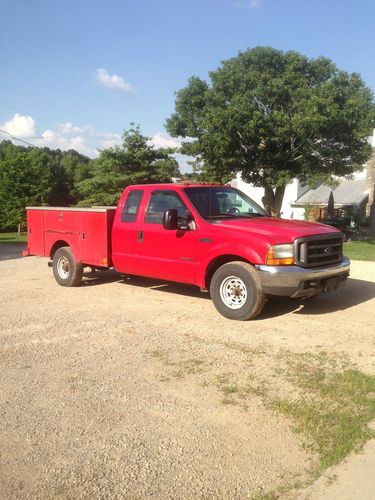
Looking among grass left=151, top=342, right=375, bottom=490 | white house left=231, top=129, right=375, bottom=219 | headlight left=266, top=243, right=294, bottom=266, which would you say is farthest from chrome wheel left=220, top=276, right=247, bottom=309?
white house left=231, top=129, right=375, bottom=219

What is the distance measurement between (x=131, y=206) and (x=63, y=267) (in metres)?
2.16

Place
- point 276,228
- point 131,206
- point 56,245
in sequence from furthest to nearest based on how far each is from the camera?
point 56,245 < point 131,206 < point 276,228

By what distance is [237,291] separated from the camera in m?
6.61

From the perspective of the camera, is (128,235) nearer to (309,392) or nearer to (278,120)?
(309,392)

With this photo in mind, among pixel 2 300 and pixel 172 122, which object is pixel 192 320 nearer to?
pixel 2 300

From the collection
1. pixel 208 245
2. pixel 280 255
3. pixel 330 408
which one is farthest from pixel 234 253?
pixel 330 408

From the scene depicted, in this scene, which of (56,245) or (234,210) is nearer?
(234,210)

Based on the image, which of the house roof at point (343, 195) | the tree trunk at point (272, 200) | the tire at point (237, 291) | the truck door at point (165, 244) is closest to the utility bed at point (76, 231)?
the truck door at point (165, 244)

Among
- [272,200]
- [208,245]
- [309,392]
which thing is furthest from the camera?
[272,200]

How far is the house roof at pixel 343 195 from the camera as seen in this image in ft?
123

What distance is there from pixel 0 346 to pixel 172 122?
1932cm

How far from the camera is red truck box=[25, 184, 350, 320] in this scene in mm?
6277

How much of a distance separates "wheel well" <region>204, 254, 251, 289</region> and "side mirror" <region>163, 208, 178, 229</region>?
2.64ft

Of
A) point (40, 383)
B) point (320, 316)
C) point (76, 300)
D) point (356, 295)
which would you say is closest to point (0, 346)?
point (40, 383)
